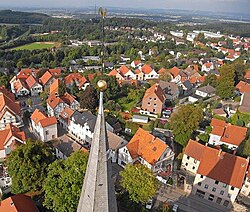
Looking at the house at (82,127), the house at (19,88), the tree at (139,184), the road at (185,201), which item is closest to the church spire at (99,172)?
the tree at (139,184)

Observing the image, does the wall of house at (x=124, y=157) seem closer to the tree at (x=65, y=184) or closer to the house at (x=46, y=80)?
the tree at (x=65, y=184)

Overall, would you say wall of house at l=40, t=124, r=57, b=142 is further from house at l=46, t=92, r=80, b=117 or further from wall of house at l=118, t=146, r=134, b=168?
wall of house at l=118, t=146, r=134, b=168

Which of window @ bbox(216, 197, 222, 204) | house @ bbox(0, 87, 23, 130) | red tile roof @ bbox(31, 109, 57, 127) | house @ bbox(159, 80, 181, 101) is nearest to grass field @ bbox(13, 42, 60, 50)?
house @ bbox(159, 80, 181, 101)

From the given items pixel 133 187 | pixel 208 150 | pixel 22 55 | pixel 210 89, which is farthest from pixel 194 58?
pixel 133 187

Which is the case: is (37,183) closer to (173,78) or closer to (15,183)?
(15,183)

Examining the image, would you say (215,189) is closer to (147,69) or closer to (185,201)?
(185,201)
